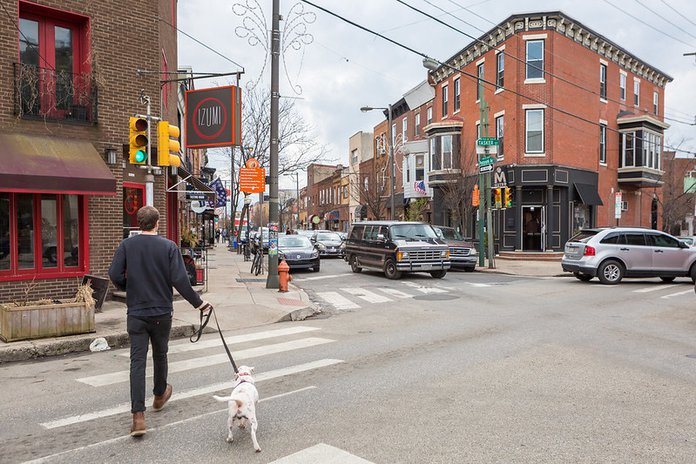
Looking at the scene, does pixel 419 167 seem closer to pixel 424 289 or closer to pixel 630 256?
pixel 630 256

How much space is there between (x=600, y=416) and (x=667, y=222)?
122 ft

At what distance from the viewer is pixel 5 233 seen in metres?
9.98

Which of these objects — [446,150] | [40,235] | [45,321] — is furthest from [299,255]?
[446,150]

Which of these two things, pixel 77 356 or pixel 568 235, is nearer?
pixel 77 356

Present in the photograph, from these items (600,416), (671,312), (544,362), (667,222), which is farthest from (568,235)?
(600,416)

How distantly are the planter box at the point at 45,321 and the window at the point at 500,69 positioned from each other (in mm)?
24610

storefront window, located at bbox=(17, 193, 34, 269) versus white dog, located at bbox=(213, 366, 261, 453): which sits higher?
storefront window, located at bbox=(17, 193, 34, 269)

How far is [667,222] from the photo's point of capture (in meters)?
36.4

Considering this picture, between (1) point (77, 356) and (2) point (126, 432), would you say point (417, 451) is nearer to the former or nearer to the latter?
(2) point (126, 432)

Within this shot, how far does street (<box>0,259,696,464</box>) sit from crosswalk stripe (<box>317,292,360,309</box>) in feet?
6.84

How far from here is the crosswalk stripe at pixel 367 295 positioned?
42.7 feet

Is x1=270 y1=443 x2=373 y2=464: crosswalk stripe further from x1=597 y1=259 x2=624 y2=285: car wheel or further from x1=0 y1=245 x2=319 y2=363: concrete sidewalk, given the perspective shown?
x1=597 y1=259 x2=624 y2=285: car wheel

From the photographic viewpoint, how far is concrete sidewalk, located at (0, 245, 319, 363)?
7617 millimetres

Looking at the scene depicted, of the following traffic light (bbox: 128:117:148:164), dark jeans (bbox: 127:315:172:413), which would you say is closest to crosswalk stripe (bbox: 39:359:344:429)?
dark jeans (bbox: 127:315:172:413)
